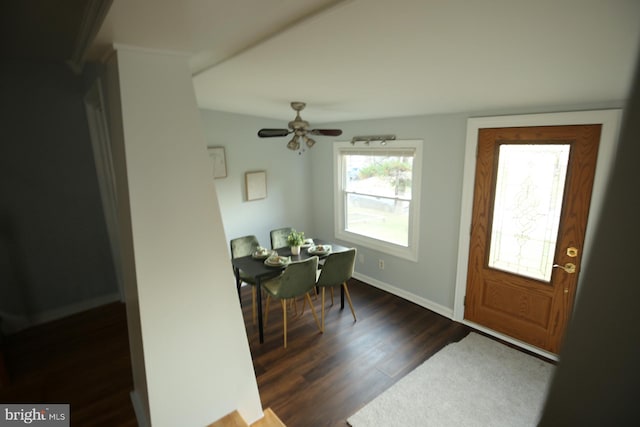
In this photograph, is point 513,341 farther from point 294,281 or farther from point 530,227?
point 294,281

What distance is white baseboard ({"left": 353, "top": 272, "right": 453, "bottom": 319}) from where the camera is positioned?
144 inches

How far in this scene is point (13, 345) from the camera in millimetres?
2908

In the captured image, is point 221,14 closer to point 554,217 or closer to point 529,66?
point 529,66

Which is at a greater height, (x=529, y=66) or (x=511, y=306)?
(x=529, y=66)

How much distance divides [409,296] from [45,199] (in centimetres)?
397

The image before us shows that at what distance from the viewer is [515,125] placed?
282cm

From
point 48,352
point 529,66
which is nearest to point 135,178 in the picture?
point 529,66

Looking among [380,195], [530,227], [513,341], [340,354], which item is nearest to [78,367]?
[340,354]

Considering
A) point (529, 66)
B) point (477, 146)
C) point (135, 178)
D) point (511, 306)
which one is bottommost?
point (511, 306)

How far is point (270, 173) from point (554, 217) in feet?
10.9

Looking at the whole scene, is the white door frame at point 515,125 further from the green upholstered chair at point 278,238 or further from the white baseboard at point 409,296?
the green upholstered chair at point 278,238

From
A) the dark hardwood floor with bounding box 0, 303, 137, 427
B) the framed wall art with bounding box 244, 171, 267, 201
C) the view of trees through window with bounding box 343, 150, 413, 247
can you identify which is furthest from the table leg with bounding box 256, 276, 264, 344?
the view of trees through window with bounding box 343, 150, 413, 247

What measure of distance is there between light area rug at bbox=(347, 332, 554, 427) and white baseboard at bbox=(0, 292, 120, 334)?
2.89m

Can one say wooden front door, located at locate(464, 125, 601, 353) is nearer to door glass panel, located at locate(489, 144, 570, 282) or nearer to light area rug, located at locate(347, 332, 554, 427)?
door glass panel, located at locate(489, 144, 570, 282)
